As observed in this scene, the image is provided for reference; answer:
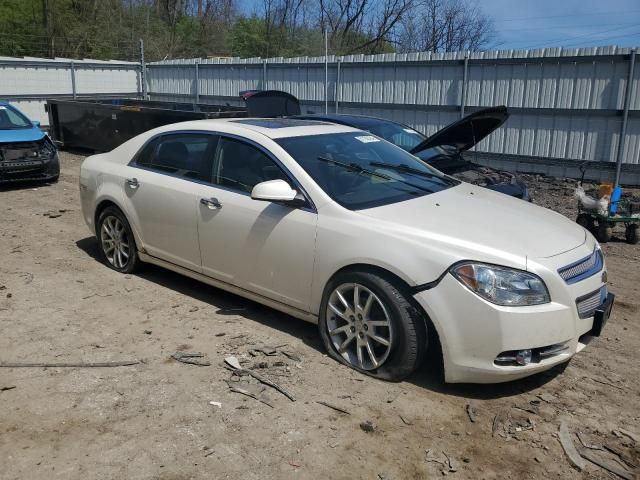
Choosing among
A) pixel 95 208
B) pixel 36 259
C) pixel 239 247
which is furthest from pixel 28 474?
pixel 36 259

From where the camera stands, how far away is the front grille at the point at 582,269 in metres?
3.66

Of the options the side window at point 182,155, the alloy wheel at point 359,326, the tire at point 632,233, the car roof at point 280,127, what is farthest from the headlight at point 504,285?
the tire at point 632,233

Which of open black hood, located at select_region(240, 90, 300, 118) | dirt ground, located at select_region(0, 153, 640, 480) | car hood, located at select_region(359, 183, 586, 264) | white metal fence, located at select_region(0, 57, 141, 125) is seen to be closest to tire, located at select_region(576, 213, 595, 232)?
dirt ground, located at select_region(0, 153, 640, 480)

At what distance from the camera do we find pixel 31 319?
4.94 metres

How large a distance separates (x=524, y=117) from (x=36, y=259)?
1006 cm

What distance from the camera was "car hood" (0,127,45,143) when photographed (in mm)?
10219

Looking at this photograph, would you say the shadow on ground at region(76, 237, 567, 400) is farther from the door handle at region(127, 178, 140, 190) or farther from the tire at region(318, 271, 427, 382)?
the door handle at region(127, 178, 140, 190)

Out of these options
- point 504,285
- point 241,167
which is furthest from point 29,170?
point 504,285

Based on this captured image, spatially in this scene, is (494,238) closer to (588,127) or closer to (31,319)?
(31,319)

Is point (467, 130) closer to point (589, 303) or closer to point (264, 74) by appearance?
point (589, 303)

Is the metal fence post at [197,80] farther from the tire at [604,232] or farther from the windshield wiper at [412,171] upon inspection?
the windshield wiper at [412,171]

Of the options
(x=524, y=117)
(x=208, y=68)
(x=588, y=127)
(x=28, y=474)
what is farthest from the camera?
(x=208, y=68)

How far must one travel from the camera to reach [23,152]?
34.3 ft

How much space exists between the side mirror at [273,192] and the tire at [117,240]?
204cm
